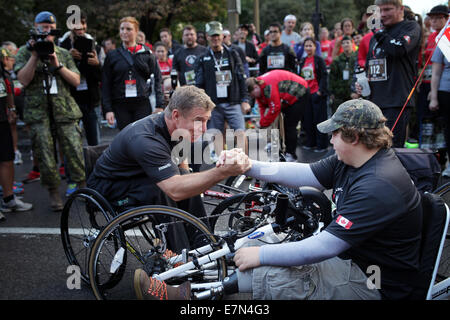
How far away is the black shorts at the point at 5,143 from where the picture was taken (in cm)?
442

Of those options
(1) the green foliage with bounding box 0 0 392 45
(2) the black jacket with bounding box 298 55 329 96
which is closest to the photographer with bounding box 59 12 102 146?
(2) the black jacket with bounding box 298 55 329 96

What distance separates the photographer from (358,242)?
198cm

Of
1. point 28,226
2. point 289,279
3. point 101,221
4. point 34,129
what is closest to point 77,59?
point 34,129

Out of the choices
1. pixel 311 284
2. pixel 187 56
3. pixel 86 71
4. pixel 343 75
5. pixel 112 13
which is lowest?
pixel 311 284

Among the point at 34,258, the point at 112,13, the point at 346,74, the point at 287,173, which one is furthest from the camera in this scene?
the point at 112,13

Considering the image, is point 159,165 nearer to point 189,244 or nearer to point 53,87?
point 189,244

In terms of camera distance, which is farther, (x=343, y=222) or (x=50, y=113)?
(x=50, y=113)

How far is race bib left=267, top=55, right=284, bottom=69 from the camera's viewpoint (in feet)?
22.9

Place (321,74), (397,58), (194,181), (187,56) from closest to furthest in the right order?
(194,181) < (397,58) < (187,56) < (321,74)

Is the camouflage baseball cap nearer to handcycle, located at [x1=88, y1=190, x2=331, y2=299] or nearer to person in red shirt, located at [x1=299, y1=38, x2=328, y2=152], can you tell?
handcycle, located at [x1=88, y1=190, x2=331, y2=299]

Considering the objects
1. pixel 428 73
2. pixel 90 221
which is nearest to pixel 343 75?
pixel 428 73

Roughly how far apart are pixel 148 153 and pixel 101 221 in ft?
2.79

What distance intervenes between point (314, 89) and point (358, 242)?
18.5 feet

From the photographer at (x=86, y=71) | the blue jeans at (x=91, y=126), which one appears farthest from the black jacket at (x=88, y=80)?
the blue jeans at (x=91, y=126)
